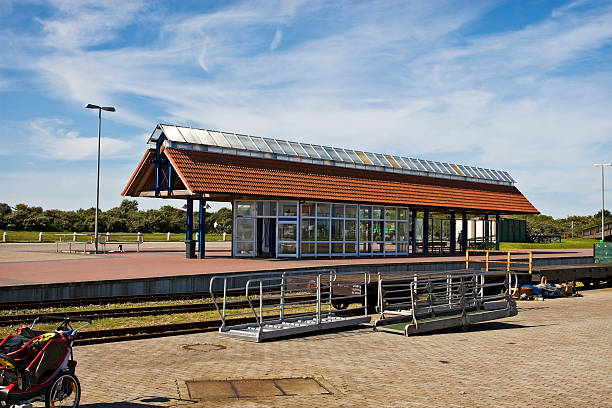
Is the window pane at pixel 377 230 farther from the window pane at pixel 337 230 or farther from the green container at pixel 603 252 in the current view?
the green container at pixel 603 252

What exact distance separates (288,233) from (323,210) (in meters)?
2.37

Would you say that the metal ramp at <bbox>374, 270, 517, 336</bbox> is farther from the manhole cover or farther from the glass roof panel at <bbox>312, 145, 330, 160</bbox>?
the glass roof panel at <bbox>312, 145, 330, 160</bbox>

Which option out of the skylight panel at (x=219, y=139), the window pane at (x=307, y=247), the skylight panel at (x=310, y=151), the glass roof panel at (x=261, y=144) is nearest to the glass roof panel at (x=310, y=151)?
the skylight panel at (x=310, y=151)

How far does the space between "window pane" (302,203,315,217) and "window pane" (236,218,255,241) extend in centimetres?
267

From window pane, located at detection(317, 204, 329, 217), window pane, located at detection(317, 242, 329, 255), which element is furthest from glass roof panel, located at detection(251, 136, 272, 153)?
window pane, located at detection(317, 242, 329, 255)

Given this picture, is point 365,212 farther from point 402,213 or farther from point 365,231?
point 402,213

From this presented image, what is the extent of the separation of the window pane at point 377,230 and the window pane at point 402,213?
4.88ft

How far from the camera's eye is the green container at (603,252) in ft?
104

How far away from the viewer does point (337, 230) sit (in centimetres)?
3291

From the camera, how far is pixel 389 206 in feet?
117

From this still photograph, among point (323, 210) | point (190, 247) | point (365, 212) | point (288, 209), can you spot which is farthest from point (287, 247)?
point (365, 212)

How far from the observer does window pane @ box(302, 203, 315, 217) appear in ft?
103

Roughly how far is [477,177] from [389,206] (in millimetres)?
10031

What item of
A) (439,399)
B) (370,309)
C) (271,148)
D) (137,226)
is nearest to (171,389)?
(439,399)
